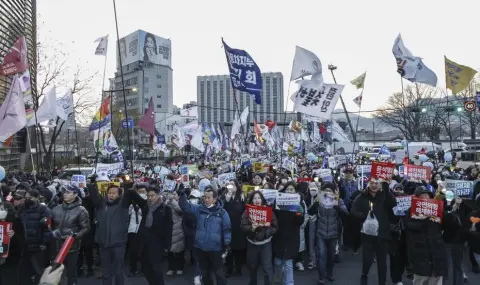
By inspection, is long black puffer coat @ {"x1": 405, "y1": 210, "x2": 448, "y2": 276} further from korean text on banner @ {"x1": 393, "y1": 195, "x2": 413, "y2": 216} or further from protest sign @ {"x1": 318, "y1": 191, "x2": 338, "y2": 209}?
protest sign @ {"x1": 318, "y1": 191, "x2": 338, "y2": 209}

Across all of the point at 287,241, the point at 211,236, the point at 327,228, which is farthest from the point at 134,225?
the point at 327,228

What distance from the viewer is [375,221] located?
20.2ft

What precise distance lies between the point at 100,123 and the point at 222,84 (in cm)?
4069

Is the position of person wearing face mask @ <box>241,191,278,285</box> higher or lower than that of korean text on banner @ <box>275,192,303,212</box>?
lower

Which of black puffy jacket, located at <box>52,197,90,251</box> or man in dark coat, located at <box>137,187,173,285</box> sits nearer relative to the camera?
man in dark coat, located at <box>137,187,173,285</box>

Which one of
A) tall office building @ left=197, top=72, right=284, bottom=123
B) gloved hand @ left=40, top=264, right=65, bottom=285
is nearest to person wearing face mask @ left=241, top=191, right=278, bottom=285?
gloved hand @ left=40, top=264, right=65, bottom=285

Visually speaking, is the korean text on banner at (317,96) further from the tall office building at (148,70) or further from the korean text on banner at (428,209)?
the tall office building at (148,70)

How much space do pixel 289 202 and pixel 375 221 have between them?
4.31ft

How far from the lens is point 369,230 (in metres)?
6.17

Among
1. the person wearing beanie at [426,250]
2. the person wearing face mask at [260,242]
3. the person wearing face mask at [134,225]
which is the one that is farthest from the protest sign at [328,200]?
the person wearing face mask at [134,225]

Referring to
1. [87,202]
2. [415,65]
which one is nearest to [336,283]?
[87,202]

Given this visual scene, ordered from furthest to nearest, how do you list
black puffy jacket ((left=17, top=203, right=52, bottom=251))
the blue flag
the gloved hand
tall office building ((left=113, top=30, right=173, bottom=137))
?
tall office building ((left=113, top=30, right=173, bottom=137)) → the blue flag → black puffy jacket ((left=17, top=203, right=52, bottom=251)) → the gloved hand

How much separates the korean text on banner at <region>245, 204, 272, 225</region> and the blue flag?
260 inches

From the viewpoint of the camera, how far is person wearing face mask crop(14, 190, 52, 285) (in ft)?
19.0
